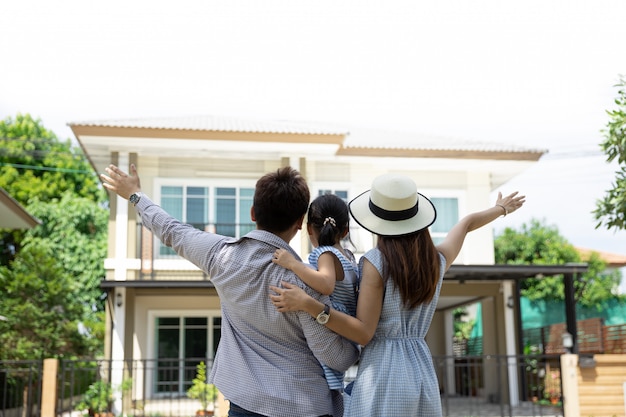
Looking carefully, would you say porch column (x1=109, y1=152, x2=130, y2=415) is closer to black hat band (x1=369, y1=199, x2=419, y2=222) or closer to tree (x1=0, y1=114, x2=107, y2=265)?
black hat band (x1=369, y1=199, x2=419, y2=222)

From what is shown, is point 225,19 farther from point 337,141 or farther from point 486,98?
→ point 486,98

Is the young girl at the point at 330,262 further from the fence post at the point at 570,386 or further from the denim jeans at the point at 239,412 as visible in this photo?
the fence post at the point at 570,386

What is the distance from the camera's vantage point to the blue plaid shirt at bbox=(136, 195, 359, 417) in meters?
2.45

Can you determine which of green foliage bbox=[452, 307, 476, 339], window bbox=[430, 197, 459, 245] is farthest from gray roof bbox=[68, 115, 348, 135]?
green foliage bbox=[452, 307, 476, 339]

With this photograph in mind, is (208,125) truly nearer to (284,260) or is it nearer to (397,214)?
(397,214)

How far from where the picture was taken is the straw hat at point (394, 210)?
2.70 meters

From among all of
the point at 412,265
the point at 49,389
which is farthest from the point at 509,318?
the point at 412,265

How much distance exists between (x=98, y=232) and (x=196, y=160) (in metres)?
12.0

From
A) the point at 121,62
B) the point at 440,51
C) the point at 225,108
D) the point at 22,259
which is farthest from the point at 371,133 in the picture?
the point at 225,108

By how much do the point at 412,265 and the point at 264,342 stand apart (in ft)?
1.83

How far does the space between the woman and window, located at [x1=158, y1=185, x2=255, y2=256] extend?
44.3ft

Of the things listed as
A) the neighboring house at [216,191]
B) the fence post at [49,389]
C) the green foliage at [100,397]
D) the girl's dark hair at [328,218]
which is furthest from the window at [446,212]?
the girl's dark hair at [328,218]

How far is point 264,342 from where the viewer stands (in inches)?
99.0

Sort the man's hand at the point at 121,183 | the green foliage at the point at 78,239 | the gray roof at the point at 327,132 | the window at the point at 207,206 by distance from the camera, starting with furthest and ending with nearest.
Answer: the green foliage at the point at 78,239 < the window at the point at 207,206 < the gray roof at the point at 327,132 < the man's hand at the point at 121,183
